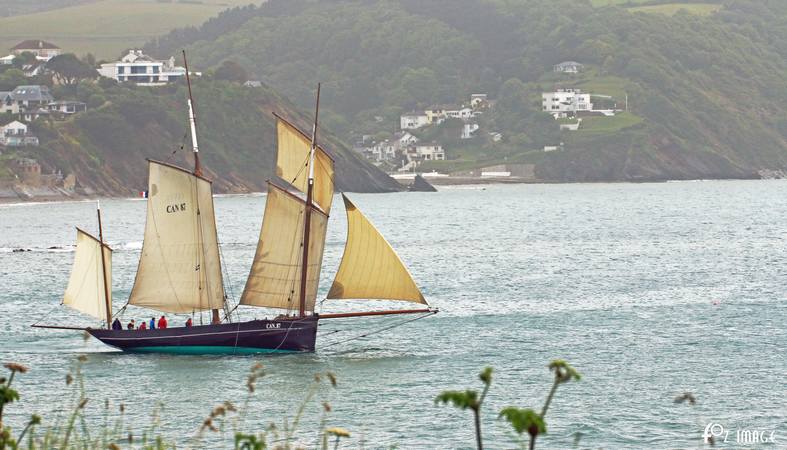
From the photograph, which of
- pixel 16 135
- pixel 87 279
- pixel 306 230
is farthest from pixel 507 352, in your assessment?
pixel 16 135

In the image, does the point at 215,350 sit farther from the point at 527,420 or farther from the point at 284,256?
the point at 527,420

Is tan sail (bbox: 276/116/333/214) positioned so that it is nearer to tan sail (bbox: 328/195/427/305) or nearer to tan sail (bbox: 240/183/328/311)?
tan sail (bbox: 240/183/328/311)

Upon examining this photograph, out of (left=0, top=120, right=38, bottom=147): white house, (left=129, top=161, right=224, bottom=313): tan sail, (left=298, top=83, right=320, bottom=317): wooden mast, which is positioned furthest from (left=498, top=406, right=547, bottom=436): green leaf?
(left=0, top=120, right=38, bottom=147): white house

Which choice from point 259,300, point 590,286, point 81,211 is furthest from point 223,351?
point 81,211

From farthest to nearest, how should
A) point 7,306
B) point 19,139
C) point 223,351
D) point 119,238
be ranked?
point 19,139 < point 119,238 < point 7,306 < point 223,351

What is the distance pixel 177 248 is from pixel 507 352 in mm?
12565

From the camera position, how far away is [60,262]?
92.0 meters

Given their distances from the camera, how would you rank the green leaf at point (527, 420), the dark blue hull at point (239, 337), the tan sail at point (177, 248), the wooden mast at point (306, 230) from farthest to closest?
the tan sail at point (177, 248) < the wooden mast at point (306, 230) < the dark blue hull at point (239, 337) < the green leaf at point (527, 420)

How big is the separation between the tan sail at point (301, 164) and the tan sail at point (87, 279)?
23.1ft

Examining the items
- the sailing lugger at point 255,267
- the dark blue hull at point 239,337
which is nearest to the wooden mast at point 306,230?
the sailing lugger at point 255,267

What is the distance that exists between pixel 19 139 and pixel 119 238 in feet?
256

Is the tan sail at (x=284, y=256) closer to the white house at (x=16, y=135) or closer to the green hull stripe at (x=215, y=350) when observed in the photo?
the green hull stripe at (x=215, y=350)

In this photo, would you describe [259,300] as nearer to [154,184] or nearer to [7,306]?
[154,184]

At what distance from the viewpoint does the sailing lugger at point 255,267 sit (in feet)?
160
